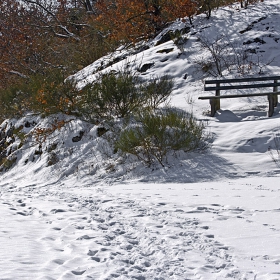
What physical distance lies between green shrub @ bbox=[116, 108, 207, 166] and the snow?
0.27 m

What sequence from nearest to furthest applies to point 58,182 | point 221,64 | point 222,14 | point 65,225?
point 65,225, point 58,182, point 221,64, point 222,14

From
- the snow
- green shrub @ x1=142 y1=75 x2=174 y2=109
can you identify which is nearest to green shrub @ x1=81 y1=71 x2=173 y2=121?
→ green shrub @ x1=142 y1=75 x2=174 y2=109

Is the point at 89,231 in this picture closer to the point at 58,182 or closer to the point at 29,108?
the point at 58,182

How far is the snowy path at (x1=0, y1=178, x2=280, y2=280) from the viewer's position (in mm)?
3146

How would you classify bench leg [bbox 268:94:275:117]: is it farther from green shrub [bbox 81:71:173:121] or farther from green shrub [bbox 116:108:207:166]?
green shrub [bbox 81:71:173:121]

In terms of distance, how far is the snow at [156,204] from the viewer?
3.30 metres

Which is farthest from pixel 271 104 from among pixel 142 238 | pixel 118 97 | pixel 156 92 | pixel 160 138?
pixel 142 238

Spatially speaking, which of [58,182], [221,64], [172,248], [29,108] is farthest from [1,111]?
[172,248]

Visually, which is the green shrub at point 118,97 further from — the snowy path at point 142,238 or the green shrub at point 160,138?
the snowy path at point 142,238

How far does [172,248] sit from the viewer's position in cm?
378

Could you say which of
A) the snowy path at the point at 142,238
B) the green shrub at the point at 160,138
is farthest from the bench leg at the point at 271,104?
the snowy path at the point at 142,238

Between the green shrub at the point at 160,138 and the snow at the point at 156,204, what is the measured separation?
269mm

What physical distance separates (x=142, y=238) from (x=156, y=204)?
1720 millimetres

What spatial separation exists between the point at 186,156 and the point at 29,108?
715cm
